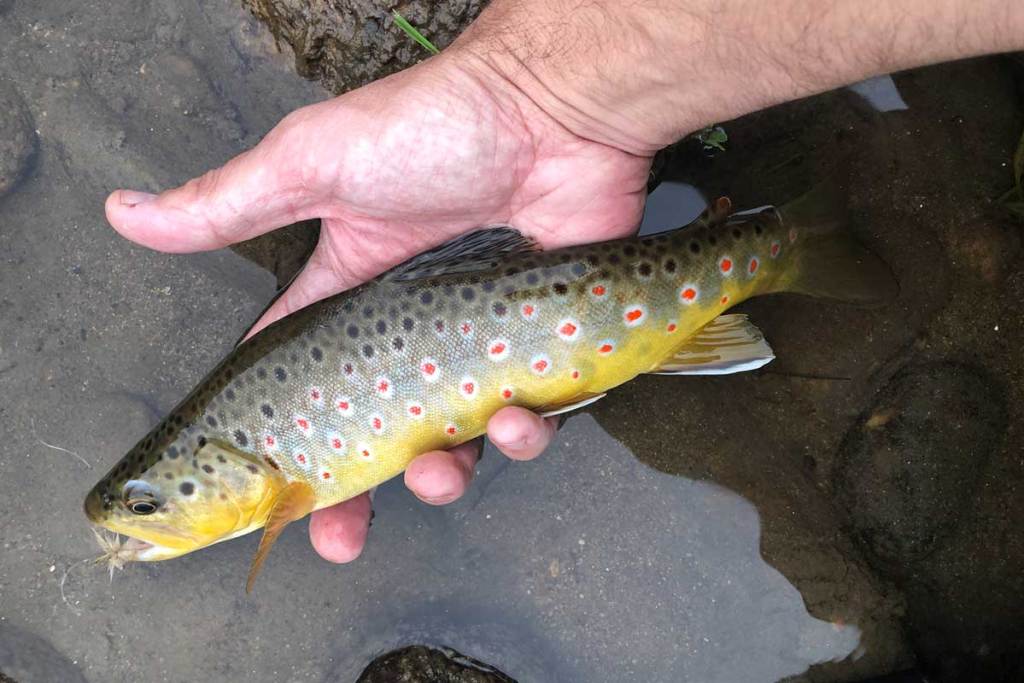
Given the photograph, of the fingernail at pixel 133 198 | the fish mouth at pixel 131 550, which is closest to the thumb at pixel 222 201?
the fingernail at pixel 133 198

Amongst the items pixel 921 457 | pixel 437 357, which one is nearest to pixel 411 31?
pixel 437 357

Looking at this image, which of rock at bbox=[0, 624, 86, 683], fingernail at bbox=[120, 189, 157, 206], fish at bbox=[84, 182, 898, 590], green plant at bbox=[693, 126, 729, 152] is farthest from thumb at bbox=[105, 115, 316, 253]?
rock at bbox=[0, 624, 86, 683]

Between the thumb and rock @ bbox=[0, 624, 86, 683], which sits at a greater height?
the thumb

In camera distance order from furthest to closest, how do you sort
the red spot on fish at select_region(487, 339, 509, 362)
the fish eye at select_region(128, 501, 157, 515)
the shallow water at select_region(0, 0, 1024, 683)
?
the shallow water at select_region(0, 0, 1024, 683) → the fish eye at select_region(128, 501, 157, 515) → the red spot on fish at select_region(487, 339, 509, 362)

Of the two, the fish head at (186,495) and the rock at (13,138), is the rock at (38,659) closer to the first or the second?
the fish head at (186,495)

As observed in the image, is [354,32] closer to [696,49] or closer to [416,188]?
[416,188]

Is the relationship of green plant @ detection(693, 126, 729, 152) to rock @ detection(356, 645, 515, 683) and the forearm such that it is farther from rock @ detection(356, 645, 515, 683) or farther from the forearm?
rock @ detection(356, 645, 515, 683)
